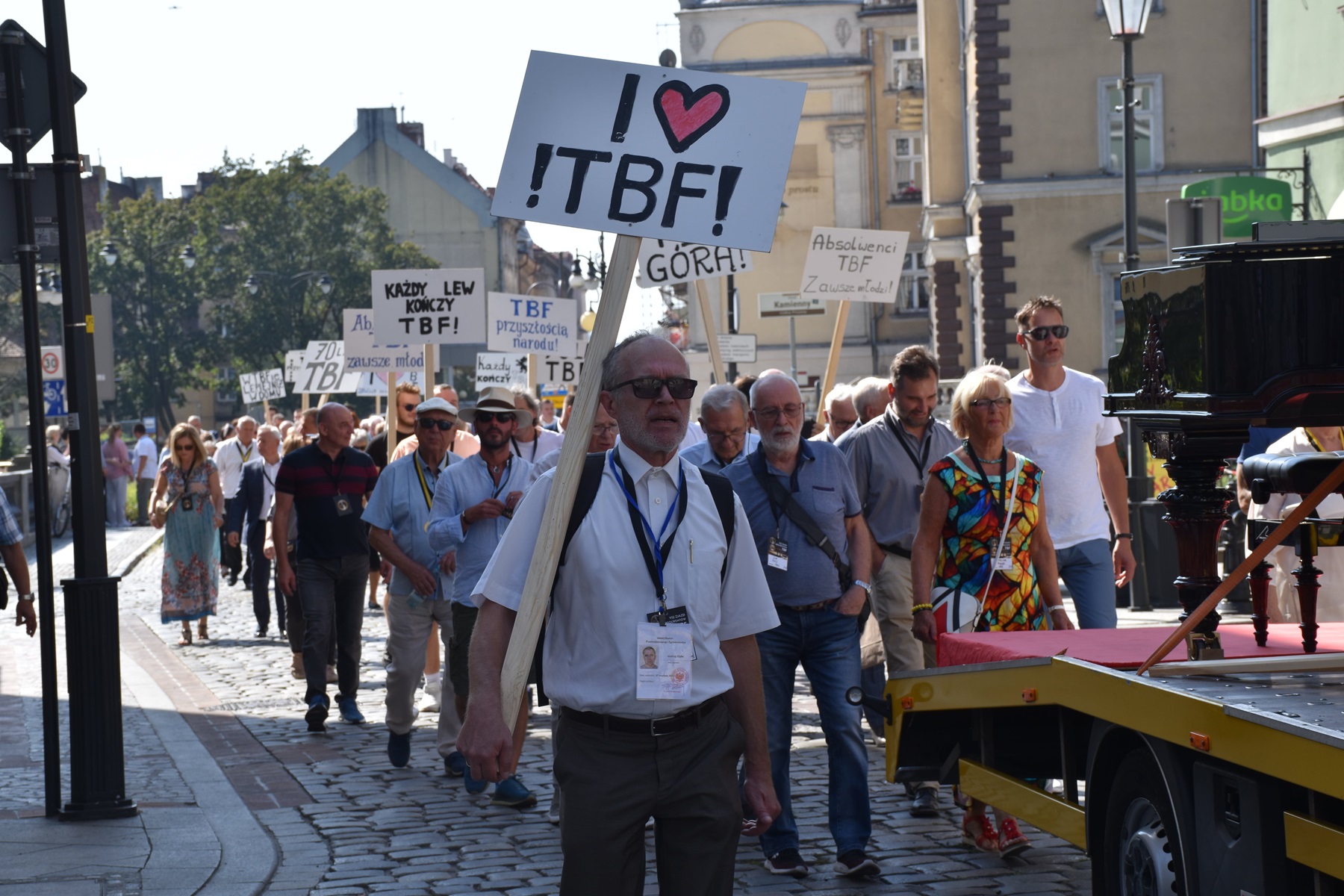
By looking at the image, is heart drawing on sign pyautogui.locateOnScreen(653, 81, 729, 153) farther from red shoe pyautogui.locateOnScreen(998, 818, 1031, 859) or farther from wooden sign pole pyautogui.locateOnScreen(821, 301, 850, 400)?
wooden sign pole pyautogui.locateOnScreen(821, 301, 850, 400)

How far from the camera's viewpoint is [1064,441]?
28.9 feet

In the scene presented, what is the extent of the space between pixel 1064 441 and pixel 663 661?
4695 mm

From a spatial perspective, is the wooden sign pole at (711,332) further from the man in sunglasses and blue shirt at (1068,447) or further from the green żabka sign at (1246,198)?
the green żabka sign at (1246,198)

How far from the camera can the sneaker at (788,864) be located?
7.23m

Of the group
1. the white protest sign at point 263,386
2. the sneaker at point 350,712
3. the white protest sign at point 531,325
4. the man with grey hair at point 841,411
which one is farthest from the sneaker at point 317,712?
the white protest sign at point 263,386

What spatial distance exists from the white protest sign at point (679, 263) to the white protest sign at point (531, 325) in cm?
325

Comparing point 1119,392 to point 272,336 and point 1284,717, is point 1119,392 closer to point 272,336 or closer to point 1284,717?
point 1284,717

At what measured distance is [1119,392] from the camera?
6.47 m

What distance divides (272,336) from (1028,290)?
50.4 meters

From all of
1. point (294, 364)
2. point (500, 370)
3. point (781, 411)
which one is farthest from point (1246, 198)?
point (781, 411)

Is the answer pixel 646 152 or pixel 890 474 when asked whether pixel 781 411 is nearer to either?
pixel 890 474

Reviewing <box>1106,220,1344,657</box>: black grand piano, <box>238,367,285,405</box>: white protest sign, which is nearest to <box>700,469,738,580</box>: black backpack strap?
<box>1106,220,1344,657</box>: black grand piano

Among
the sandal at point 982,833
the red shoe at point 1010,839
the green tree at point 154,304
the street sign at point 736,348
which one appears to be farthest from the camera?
the green tree at point 154,304

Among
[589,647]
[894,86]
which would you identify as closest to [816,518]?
[589,647]
